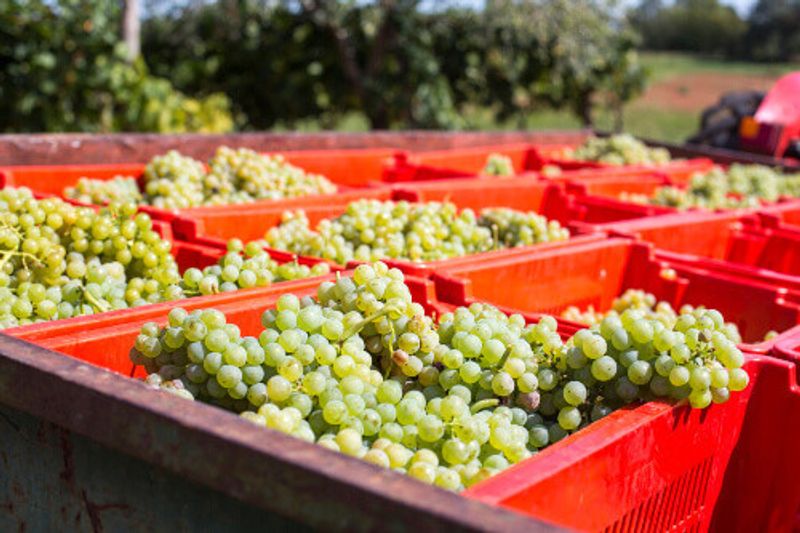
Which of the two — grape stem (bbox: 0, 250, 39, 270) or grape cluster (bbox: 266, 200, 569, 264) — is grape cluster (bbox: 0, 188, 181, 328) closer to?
grape stem (bbox: 0, 250, 39, 270)

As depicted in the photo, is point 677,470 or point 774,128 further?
point 774,128

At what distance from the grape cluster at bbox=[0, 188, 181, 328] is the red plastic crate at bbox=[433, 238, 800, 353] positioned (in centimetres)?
73

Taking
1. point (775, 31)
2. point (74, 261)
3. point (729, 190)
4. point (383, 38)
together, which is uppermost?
point (775, 31)

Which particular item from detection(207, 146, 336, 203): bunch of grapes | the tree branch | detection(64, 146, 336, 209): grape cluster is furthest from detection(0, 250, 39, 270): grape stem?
the tree branch

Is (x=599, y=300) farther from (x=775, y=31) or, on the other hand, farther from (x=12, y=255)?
(x=775, y=31)

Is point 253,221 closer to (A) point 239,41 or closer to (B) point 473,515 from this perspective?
(B) point 473,515

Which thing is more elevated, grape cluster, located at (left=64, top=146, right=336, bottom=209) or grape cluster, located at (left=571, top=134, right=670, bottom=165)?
grape cluster, located at (left=571, top=134, right=670, bottom=165)

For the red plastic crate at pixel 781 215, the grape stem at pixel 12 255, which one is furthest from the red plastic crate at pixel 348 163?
the grape stem at pixel 12 255

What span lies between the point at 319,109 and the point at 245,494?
8943 millimetres

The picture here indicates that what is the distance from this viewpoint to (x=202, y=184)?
11.1 ft

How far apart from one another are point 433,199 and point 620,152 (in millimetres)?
2311

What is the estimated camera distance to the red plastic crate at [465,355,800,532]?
4.30 ft

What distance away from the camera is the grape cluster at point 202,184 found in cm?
313

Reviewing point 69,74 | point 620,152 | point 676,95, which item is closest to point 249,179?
point 620,152
